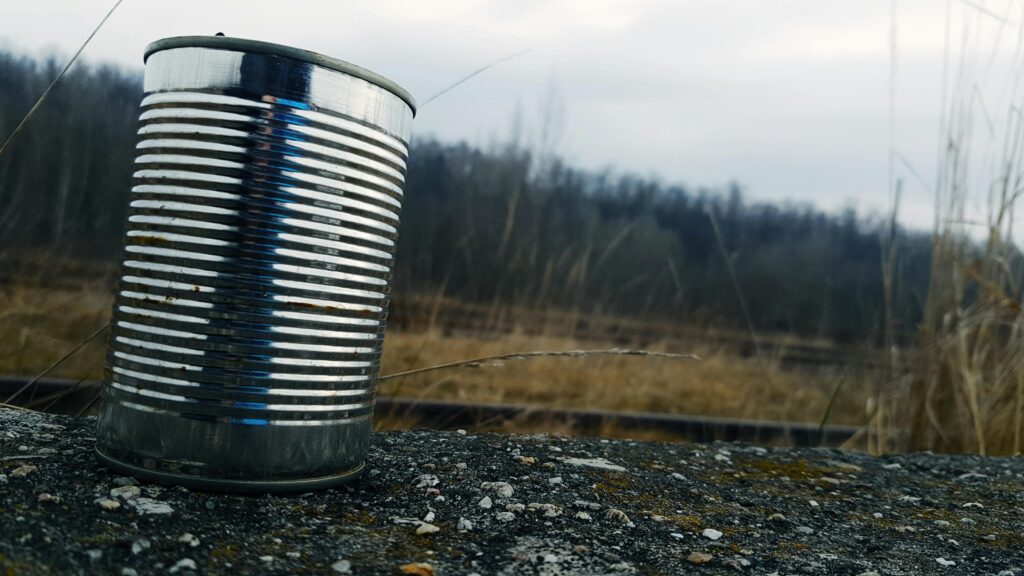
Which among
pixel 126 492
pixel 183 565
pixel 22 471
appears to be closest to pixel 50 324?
pixel 22 471

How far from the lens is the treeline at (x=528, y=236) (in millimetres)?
4508

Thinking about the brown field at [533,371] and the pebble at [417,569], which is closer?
the pebble at [417,569]

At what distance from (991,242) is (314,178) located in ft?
9.24

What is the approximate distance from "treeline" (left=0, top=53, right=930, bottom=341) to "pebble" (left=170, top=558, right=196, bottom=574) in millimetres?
2266

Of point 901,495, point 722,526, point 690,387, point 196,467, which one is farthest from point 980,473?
point 690,387

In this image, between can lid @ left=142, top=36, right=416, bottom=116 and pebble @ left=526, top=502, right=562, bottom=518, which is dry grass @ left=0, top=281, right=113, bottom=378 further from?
pebble @ left=526, top=502, right=562, bottom=518

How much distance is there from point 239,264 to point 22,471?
556 millimetres

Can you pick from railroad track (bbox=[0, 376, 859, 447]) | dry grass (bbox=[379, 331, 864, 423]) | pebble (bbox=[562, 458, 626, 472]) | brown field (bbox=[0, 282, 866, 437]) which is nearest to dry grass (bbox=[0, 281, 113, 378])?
brown field (bbox=[0, 282, 866, 437])

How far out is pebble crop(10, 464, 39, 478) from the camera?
4.67 feet

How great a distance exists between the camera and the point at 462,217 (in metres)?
8.86

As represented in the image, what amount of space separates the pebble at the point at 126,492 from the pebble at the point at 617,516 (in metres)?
0.88

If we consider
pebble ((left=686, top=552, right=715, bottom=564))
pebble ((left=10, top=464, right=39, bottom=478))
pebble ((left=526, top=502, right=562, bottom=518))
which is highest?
pebble ((left=526, top=502, right=562, bottom=518))

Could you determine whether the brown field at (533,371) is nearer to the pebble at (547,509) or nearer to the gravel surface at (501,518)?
the gravel surface at (501,518)

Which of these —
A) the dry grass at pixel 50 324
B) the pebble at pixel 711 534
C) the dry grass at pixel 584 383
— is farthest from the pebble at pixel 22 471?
the dry grass at pixel 584 383
